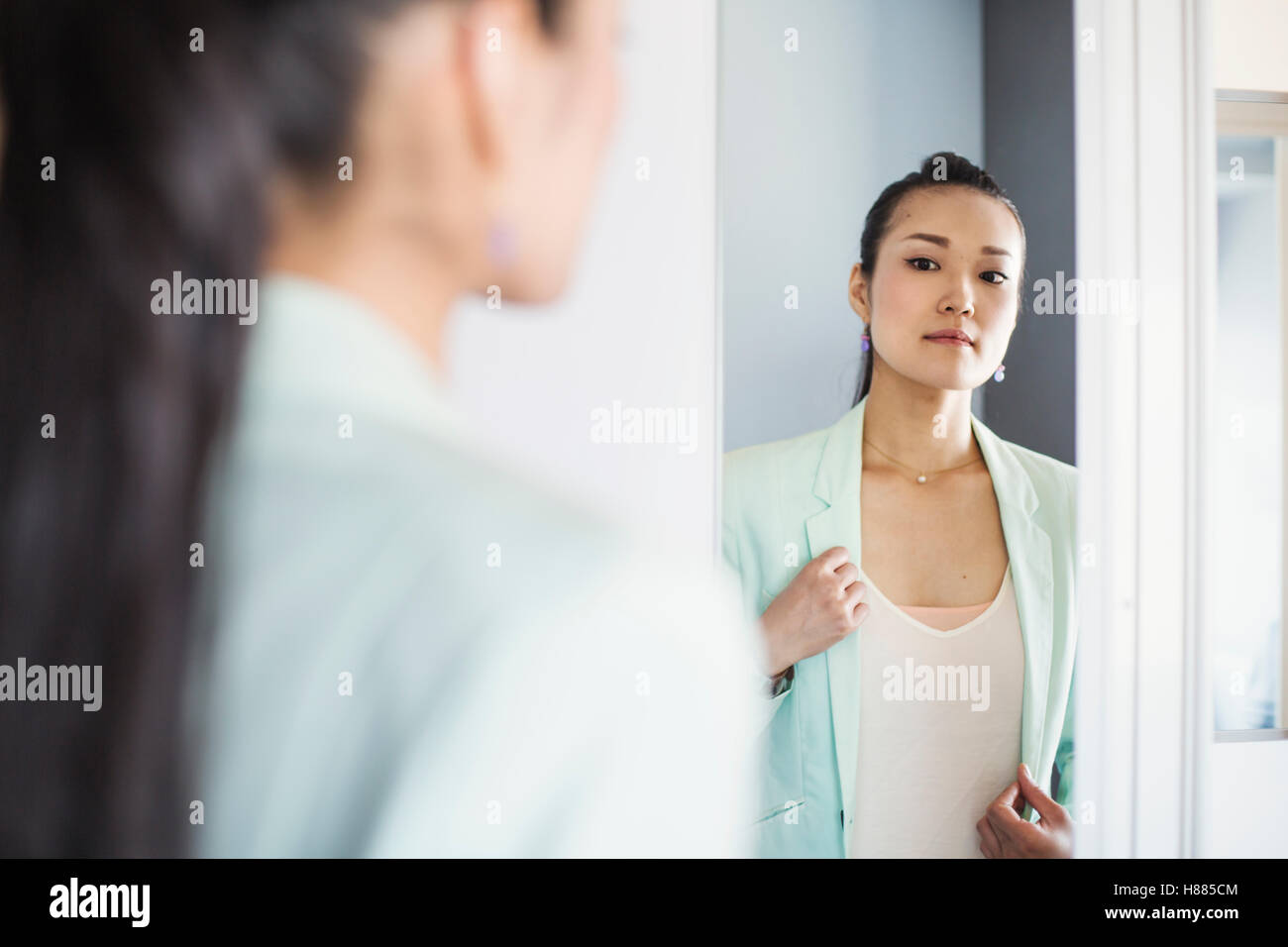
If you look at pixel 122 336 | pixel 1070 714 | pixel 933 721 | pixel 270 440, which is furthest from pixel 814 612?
pixel 122 336

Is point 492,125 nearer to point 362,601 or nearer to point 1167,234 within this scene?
point 362,601

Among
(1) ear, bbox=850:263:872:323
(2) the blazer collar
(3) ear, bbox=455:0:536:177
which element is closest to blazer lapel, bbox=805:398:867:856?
(2) the blazer collar

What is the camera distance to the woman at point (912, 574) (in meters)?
1.08

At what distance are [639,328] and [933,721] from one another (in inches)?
23.8

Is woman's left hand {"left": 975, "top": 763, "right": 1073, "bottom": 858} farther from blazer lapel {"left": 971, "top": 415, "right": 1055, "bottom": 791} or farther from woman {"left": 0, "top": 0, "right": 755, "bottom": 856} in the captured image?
woman {"left": 0, "top": 0, "right": 755, "bottom": 856}

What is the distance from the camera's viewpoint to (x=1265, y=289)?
1.19m

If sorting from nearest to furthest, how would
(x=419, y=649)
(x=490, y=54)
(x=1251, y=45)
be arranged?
(x=419, y=649) < (x=490, y=54) < (x=1251, y=45)

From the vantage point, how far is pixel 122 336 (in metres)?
1.07

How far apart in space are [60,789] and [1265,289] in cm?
168

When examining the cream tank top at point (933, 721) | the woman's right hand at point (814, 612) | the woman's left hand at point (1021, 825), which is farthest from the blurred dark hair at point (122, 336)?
the woman's left hand at point (1021, 825)

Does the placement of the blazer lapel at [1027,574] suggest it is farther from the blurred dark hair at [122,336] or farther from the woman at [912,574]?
the blurred dark hair at [122,336]

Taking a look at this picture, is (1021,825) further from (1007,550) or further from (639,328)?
(639,328)

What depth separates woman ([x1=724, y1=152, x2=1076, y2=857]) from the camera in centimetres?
108
